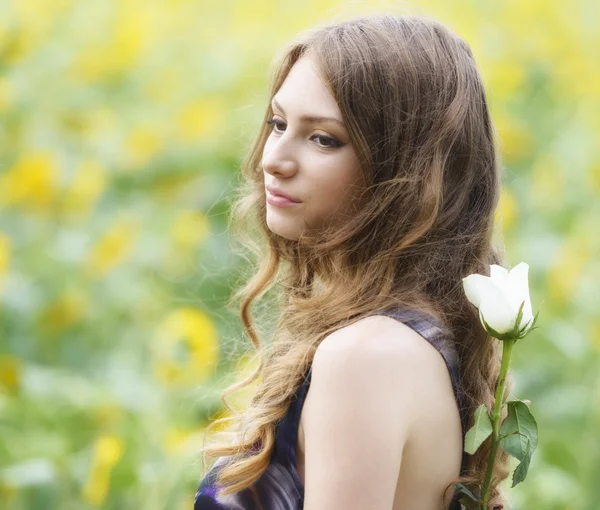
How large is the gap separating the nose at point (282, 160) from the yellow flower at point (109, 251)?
205 cm

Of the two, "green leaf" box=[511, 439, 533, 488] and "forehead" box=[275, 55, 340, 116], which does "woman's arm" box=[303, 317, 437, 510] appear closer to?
"green leaf" box=[511, 439, 533, 488]

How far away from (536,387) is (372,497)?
2.19 m

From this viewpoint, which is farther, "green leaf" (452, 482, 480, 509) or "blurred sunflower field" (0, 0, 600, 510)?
"blurred sunflower field" (0, 0, 600, 510)

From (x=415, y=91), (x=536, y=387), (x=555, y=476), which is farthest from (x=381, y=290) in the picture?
(x=536, y=387)

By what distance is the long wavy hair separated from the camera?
1560mm

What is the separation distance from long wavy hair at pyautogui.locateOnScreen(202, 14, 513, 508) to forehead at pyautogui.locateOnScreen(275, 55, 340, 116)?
1cm

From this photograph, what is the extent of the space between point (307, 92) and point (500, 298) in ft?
1.36

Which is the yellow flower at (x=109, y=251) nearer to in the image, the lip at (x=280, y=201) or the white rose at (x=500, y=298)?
the lip at (x=280, y=201)

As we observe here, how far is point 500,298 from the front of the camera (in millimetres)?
1416

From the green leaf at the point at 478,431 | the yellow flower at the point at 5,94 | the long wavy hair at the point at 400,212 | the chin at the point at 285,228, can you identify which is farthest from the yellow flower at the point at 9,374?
the green leaf at the point at 478,431

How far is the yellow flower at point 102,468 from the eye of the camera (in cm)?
266

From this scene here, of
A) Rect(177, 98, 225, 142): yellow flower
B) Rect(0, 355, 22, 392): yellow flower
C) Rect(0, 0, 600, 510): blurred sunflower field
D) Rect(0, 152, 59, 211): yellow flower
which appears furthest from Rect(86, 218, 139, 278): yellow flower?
Rect(177, 98, 225, 142): yellow flower

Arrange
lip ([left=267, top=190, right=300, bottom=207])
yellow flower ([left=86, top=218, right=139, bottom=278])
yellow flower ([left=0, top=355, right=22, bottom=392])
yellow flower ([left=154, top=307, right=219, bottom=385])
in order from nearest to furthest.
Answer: lip ([left=267, top=190, right=300, bottom=207]) < yellow flower ([left=154, top=307, right=219, bottom=385]) < yellow flower ([left=0, top=355, right=22, bottom=392]) < yellow flower ([left=86, top=218, right=139, bottom=278])

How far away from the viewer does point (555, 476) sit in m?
3.16
